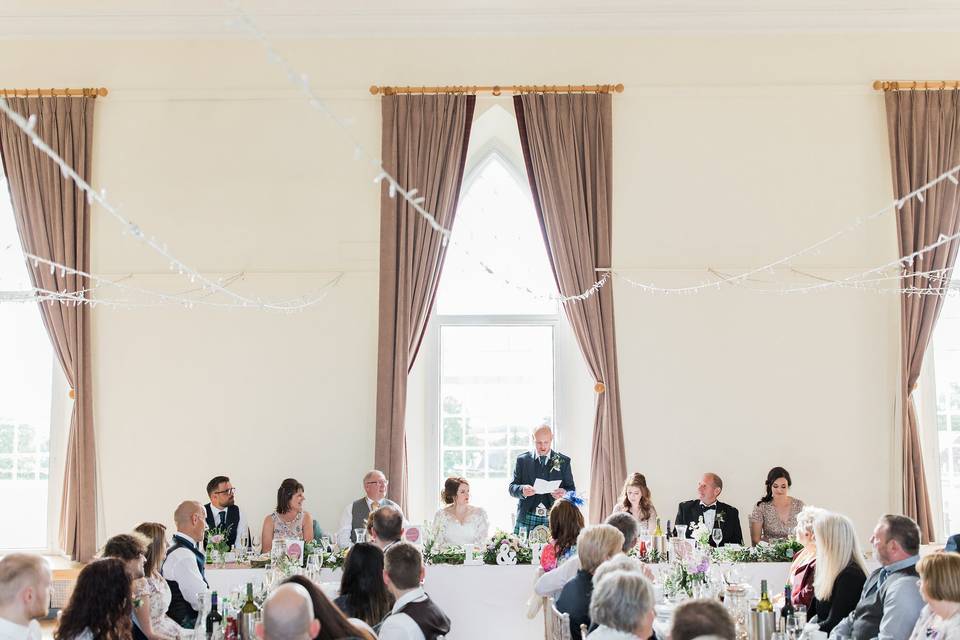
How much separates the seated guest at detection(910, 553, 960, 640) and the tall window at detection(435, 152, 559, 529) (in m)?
4.88

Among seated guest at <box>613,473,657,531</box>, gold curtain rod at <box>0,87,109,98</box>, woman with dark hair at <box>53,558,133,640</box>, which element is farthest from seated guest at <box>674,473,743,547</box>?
gold curtain rod at <box>0,87,109,98</box>

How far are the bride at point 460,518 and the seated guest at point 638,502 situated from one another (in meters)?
1.03

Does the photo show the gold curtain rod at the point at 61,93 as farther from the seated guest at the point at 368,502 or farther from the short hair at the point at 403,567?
the short hair at the point at 403,567

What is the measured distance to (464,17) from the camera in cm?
809

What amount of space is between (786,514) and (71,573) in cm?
563

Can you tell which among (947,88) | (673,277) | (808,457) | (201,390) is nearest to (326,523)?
(201,390)

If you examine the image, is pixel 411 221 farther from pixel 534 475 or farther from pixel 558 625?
pixel 558 625

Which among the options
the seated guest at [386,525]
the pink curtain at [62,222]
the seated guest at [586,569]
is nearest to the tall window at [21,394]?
the pink curtain at [62,222]

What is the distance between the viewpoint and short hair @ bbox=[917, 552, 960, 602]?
3.59 metres

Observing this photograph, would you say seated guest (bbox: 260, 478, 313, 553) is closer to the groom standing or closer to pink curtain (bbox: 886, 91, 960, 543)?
the groom standing

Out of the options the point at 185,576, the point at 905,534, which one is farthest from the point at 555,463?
the point at 905,534

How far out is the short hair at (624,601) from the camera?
11.1 feet

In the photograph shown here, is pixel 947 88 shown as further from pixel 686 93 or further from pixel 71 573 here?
pixel 71 573

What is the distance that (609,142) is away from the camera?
8.09m
